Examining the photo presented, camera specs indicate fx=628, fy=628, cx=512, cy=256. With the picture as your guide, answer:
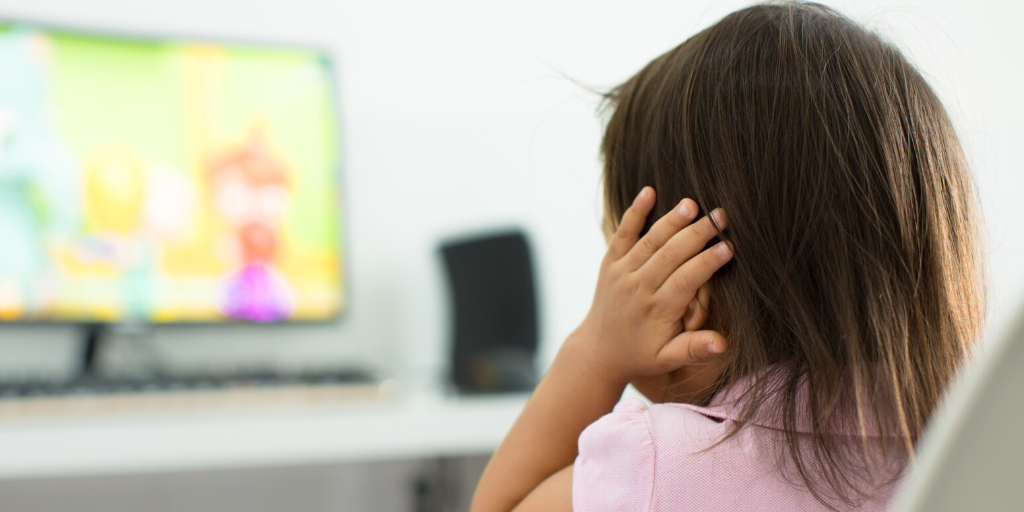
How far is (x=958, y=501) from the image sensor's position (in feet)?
0.42

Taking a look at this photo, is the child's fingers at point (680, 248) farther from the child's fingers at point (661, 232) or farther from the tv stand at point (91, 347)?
the tv stand at point (91, 347)

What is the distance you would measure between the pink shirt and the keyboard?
461mm

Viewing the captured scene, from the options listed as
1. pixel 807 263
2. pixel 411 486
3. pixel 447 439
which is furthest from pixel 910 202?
pixel 411 486

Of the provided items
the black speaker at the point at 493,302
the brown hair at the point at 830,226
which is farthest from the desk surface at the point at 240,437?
the brown hair at the point at 830,226

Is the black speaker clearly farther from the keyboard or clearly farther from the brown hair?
the brown hair

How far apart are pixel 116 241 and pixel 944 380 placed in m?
1.05

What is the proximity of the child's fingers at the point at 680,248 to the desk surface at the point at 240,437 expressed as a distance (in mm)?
402

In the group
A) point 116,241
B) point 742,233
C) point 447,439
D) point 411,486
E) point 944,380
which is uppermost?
point 116,241

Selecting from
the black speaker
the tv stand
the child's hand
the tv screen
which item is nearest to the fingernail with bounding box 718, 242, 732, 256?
the child's hand

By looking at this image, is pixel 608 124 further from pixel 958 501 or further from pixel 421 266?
pixel 421 266

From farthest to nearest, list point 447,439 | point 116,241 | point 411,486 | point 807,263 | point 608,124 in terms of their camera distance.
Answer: point 411,486 < point 116,241 < point 447,439 < point 608,124 < point 807,263

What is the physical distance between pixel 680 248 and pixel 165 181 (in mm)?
892

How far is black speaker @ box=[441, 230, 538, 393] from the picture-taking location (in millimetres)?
990

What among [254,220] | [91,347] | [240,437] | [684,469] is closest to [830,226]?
[684,469]
